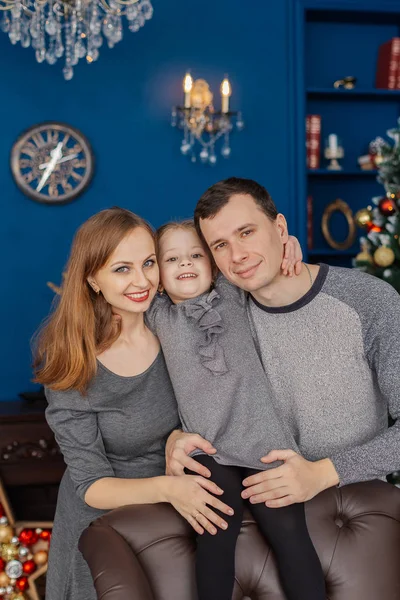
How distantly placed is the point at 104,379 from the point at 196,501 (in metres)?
0.42

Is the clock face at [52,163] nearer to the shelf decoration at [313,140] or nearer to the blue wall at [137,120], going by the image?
the blue wall at [137,120]

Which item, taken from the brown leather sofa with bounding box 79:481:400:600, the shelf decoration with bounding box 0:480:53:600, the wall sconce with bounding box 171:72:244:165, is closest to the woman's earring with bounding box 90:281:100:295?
the brown leather sofa with bounding box 79:481:400:600

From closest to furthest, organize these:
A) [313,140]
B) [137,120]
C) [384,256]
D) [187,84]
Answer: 1. [384,256]
2. [187,84]
3. [137,120]
4. [313,140]

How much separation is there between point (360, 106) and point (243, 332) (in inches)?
137

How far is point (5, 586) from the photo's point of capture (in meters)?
3.12

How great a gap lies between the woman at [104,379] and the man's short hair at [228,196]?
173 millimetres

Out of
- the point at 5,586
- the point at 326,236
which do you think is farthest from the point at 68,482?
the point at 326,236

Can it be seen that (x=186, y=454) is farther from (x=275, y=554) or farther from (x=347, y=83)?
(x=347, y=83)

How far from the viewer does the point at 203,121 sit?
4309 millimetres

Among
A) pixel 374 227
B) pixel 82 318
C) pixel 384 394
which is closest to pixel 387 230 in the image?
pixel 374 227

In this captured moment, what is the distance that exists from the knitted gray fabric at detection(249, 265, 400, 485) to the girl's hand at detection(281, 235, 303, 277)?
7cm

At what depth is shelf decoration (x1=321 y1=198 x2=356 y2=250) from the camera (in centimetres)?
475

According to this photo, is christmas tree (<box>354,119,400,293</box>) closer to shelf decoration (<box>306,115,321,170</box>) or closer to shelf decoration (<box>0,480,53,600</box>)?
shelf decoration (<box>306,115,321,170</box>)

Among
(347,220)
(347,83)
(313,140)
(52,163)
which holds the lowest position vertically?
(347,220)
